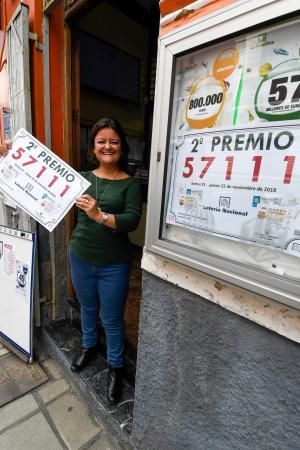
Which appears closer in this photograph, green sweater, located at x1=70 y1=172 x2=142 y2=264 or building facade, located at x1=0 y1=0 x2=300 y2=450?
building facade, located at x1=0 y1=0 x2=300 y2=450

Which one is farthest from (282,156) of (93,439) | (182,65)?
(93,439)

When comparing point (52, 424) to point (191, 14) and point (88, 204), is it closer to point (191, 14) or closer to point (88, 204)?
point (88, 204)

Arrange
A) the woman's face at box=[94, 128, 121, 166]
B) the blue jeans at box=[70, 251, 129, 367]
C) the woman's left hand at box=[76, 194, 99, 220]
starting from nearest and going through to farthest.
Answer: the woman's left hand at box=[76, 194, 99, 220]
the woman's face at box=[94, 128, 121, 166]
the blue jeans at box=[70, 251, 129, 367]

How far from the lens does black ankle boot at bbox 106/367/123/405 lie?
1.63 m

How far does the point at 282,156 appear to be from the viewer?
0.72 m

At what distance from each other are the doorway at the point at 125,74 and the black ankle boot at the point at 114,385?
843 millimetres

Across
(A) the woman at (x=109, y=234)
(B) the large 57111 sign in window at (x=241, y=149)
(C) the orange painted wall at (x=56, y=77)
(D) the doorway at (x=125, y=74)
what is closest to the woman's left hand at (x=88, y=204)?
(A) the woman at (x=109, y=234)

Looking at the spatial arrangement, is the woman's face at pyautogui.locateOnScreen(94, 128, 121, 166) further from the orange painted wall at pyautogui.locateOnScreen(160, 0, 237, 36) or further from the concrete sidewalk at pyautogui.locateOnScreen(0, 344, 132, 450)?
the concrete sidewalk at pyautogui.locateOnScreen(0, 344, 132, 450)

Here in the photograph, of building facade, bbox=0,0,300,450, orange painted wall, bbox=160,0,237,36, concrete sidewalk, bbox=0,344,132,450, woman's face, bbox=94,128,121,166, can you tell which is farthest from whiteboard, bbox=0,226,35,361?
orange painted wall, bbox=160,0,237,36

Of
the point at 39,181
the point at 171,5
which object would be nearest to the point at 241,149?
the point at 171,5

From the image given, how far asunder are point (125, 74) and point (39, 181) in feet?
10.9

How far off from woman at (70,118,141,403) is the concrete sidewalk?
0.25 meters

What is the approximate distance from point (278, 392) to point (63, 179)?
133 cm

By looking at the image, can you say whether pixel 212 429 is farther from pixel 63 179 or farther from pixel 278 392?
pixel 63 179
